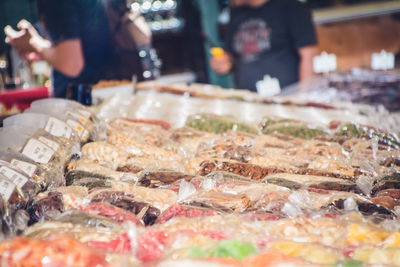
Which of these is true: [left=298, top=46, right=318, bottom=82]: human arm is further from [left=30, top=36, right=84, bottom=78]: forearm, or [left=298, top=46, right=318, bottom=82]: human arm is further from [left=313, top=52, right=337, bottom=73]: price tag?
[left=30, top=36, right=84, bottom=78]: forearm

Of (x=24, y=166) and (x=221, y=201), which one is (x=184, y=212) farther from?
(x=24, y=166)

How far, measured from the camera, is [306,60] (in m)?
3.09

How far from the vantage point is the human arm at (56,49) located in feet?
7.73

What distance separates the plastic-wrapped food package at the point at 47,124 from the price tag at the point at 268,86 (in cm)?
201

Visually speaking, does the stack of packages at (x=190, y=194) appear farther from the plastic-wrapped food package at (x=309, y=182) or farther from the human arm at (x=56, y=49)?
the human arm at (x=56, y=49)

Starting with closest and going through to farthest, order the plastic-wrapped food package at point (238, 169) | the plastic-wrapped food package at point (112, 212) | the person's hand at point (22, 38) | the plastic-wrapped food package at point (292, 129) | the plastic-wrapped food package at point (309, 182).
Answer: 1. the plastic-wrapped food package at point (112, 212)
2. the plastic-wrapped food package at point (309, 182)
3. the plastic-wrapped food package at point (238, 169)
4. the plastic-wrapped food package at point (292, 129)
5. the person's hand at point (22, 38)

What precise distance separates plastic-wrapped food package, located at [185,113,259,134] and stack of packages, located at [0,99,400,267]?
1.1 inches

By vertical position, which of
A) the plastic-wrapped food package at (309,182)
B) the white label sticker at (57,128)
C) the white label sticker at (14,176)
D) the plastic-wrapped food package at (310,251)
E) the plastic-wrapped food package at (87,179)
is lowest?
the plastic-wrapped food package at (309,182)

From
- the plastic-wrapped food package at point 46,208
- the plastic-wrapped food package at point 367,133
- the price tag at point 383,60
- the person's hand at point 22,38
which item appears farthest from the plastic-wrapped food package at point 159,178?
the price tag at point 383,60

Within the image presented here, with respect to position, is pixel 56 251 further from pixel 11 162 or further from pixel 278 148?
pixel 278 148

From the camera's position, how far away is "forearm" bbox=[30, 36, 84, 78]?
2.35m

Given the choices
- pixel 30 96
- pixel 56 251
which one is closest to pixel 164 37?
pixel 30 96

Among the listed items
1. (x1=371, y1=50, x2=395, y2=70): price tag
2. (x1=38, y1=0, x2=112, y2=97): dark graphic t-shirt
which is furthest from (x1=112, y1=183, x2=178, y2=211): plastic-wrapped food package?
(x1=371, y1=50, x2=395, y2=70): price tag

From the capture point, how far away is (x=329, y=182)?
111 centimetres
